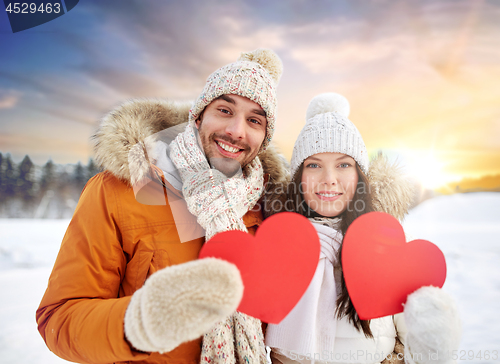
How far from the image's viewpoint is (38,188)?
1207cm

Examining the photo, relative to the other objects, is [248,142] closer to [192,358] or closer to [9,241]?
[192,358]

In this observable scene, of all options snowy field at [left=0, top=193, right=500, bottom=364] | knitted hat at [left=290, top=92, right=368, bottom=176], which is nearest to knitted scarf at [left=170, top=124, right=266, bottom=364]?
knitted hat at [left=290, top=92, right=368, bottom=176]

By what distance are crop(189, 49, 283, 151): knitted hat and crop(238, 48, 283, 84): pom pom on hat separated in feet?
0.16

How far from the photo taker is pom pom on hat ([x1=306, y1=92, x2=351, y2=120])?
178 cm

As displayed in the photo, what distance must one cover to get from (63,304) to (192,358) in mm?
619

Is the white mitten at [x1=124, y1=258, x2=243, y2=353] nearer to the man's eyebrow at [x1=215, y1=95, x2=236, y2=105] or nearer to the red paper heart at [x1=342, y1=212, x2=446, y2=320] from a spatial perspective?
the red paper heart at [x1=342, y1=212, x2=446, y2=320]

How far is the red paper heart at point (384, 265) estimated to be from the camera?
0.89m

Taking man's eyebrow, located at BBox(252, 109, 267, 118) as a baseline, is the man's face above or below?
below

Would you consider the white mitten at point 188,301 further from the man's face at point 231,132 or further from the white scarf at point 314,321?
the man's face at point 231,132

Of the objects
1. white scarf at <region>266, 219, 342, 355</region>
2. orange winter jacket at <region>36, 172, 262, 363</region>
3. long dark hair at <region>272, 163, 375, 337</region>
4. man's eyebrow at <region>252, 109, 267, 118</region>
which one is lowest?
white scarf at <region>266, 219, 342, 355</region>

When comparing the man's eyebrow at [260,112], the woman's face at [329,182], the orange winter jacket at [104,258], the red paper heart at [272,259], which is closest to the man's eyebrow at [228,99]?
the man's eyebrow at [260,112]

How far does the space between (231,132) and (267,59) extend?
686 millimetres

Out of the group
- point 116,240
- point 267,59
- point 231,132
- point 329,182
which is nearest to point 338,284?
point 329,182

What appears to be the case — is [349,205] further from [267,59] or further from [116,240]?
[116,240]
